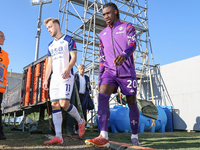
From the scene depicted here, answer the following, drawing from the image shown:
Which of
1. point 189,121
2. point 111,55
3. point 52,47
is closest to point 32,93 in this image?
point 52,47

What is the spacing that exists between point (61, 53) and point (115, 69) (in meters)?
1.17

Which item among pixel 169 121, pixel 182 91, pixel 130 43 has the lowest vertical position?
pixel 169 121

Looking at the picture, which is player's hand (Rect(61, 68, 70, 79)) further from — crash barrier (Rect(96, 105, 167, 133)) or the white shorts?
crash barrier (Rect(96, 105, 167, 133))

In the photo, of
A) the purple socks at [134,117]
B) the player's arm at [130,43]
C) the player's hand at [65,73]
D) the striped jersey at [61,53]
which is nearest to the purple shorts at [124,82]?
the purple socks at [134,117]

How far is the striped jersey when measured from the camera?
3161mm

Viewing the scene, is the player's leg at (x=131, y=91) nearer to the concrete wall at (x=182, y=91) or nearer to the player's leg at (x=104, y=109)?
the player's leg at (x=104, y=109)

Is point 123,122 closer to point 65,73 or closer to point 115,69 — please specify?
point 65,73

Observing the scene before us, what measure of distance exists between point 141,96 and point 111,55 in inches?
320

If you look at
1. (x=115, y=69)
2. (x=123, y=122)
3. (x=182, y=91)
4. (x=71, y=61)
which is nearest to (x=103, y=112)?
(x=115, y=69)

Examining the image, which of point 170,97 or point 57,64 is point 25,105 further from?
point 170,97

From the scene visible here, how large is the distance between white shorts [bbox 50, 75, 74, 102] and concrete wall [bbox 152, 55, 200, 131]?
237 inches

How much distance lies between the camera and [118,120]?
5781 millimetres

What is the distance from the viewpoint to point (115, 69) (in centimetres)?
244

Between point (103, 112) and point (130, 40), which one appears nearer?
point (103, 112)
